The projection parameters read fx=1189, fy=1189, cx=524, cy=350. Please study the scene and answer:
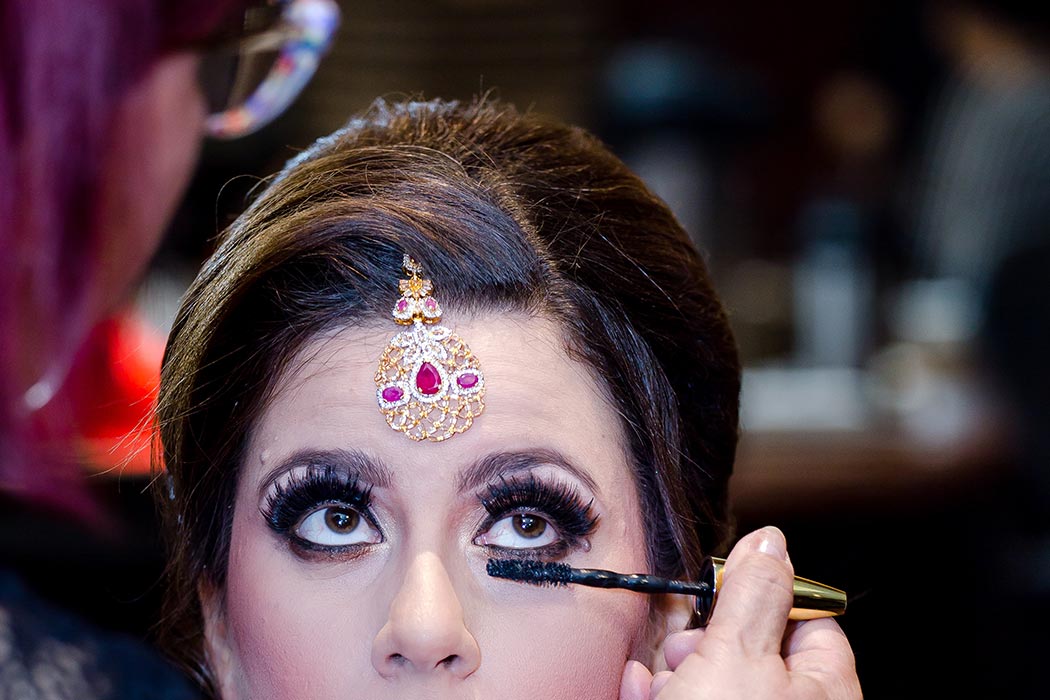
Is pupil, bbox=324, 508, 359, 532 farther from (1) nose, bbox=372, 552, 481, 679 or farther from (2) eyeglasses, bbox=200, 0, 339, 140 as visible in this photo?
(2) eyeglasses, bbox=200, 0, 339, 140

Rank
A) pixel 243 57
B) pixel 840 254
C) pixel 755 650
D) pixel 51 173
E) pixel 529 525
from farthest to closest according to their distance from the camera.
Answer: pixel 840 254 → pixel 243 57 → pixel 51 173 → pixel 529 525 → pixel 755 650

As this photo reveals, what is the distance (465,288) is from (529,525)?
0.72 ft

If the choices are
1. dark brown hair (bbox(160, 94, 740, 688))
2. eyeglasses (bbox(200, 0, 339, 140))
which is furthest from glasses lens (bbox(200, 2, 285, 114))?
dark brown hair (bbox(160, 94, 740, 688))

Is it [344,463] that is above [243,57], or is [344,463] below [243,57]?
below

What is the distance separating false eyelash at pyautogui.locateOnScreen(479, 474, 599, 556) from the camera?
3.36 feet

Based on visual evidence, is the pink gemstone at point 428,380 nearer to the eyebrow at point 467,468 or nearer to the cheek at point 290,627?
the eyebrow at point 467,468

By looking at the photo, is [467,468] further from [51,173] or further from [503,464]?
[51,173]

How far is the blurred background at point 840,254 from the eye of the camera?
2527 millimetres

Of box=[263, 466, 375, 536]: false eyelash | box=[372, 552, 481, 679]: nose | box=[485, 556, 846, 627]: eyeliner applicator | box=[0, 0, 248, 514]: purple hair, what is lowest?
box=[372, 552, 481, 679]: nose

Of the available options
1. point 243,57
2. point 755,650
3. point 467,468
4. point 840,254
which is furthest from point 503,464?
Answer: point 840,254

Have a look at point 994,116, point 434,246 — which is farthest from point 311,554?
point 994,116

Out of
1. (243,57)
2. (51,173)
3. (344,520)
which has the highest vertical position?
(243,57)

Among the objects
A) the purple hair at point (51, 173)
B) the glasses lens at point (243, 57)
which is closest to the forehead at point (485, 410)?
the purple hair at point (51, 173)

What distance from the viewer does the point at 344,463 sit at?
1.03m
